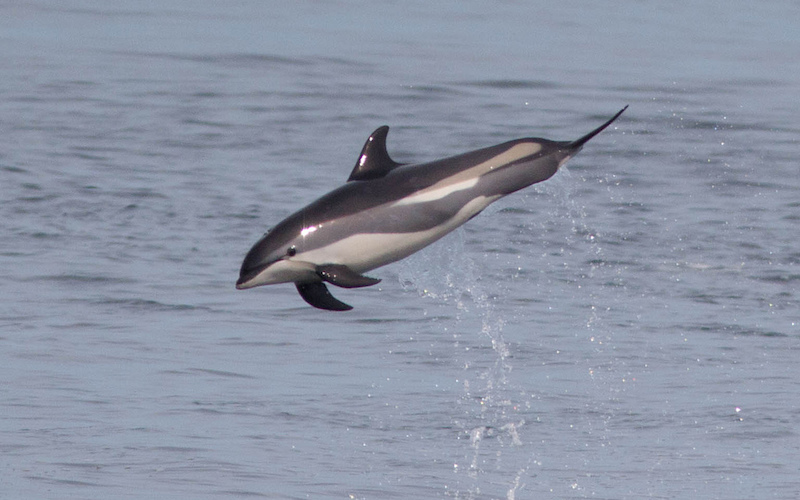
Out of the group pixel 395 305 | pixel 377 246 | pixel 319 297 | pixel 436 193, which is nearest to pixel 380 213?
pixel 377 246

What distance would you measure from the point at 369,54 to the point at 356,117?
7104 mm

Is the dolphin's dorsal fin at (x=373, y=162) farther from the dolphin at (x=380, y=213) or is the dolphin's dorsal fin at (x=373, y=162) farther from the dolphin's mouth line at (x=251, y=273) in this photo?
the dolphin's mouth line at (x=251, y=273)

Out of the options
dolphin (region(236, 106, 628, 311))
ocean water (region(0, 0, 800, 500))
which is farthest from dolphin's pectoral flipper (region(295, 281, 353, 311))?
ocean water (region(0, 0, 800, 500))

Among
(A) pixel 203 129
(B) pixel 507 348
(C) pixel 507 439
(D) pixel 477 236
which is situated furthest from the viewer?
(A) pixel 203 129

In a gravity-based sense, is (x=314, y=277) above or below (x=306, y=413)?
above

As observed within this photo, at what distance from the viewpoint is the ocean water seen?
7.92 meters

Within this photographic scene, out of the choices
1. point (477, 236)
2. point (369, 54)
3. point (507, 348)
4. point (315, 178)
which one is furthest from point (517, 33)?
point (507, 348)

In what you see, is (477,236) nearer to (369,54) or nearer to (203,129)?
(203,129)

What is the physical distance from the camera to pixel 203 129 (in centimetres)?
1998

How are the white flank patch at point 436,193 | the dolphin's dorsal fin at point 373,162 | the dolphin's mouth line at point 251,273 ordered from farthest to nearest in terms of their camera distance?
the dolphin's dorsal fin at point 373,162 < the white flank patch at point 436,193 < the dolphin's mouth line at point 251,273

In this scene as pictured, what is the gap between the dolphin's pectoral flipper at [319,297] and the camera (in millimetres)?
6348

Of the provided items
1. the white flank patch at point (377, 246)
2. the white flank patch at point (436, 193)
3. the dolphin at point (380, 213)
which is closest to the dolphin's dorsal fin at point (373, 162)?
the dolphin at point (380, 213)

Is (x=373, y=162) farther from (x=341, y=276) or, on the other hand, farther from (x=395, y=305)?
(x=395, y=305)

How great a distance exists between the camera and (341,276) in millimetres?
6320
